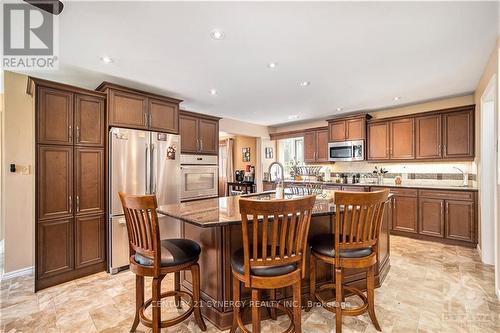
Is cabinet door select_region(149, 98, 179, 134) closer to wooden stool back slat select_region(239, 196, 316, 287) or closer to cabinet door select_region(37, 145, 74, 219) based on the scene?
cabinet door select_region(37, 145, 74, 219)

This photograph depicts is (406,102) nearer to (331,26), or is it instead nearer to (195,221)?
(331,26)

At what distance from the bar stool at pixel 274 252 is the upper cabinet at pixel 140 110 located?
2.62 m

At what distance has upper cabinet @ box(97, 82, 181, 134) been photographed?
3164 mm

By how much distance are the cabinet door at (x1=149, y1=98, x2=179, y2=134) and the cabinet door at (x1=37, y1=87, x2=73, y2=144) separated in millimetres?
985

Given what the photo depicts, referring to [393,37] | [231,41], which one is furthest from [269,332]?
[393,37]

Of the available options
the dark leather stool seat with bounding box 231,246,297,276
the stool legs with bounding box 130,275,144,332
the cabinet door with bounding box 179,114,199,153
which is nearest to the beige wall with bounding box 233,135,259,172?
the cabinet door with bounding box 179,114,199,153

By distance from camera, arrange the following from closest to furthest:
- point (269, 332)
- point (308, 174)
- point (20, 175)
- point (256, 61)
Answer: point (269, 332), point (256, 61), point (20, 175), point (308, 174)

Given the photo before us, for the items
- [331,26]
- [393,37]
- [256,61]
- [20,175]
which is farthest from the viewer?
[20,175]

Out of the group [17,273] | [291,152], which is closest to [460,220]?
[291,152]

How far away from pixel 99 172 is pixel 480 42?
15.1 ft

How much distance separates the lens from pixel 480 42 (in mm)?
2398

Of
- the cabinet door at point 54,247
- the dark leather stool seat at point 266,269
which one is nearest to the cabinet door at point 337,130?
the dark leather stool seat at point 266,269

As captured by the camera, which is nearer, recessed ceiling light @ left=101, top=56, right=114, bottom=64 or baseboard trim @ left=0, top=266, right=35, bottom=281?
recessed ceiling light @ left=101, top=56, right=114, bottom=64

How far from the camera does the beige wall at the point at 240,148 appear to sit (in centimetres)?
775
